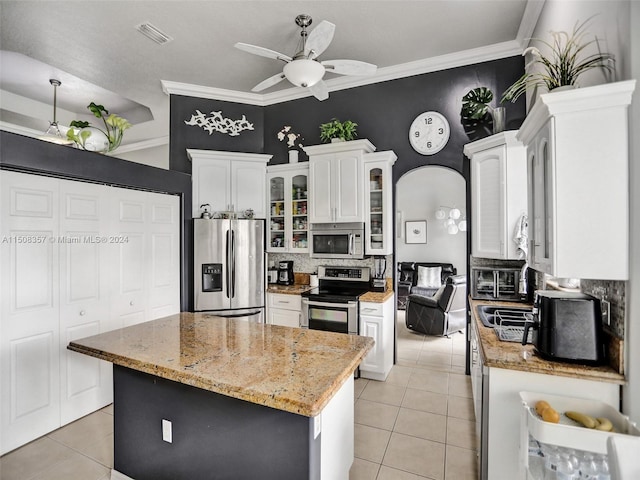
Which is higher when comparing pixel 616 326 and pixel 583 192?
pixel 583 192

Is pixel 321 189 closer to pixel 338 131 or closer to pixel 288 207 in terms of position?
pixel 288 207

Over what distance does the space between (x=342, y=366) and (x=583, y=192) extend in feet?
4.64

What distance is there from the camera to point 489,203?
305 cm

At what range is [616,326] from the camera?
62.1 inches

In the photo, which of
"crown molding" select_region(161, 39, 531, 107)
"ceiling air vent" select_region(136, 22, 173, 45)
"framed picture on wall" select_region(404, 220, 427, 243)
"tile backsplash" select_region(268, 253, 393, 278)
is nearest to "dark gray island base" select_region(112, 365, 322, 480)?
"tile backsplash" select_region(268, 253, 393, 278)

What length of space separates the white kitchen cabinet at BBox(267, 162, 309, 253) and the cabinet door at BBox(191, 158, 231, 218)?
54cm

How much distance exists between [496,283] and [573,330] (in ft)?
5.48

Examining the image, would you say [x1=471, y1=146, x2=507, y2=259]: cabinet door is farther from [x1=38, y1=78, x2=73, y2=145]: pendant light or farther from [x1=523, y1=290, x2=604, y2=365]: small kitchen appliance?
[x1=38, y1=78, x2=73, y2=145]: pendant light

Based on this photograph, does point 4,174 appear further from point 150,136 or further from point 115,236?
point 150,136

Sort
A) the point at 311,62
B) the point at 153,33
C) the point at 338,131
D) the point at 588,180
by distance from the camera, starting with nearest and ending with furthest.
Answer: the point at 588,180
the point at 311,62
the point at 153,33
the point at 338,131

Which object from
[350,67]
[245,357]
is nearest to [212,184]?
[350,67]

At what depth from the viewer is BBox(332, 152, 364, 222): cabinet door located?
3.74 metres

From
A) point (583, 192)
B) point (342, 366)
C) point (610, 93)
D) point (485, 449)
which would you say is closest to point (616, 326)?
point (583, 192)

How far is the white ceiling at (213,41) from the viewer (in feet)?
9.40
